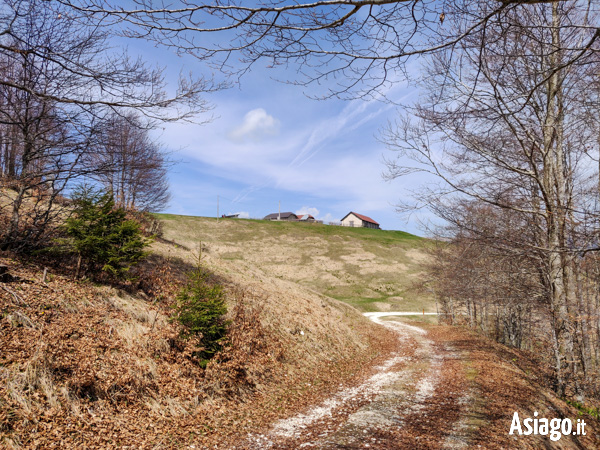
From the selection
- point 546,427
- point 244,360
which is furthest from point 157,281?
point 546,427

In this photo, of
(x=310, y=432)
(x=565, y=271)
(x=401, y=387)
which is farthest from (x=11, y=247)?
(x=565, y=271)

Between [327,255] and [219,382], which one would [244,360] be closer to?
[219,382]

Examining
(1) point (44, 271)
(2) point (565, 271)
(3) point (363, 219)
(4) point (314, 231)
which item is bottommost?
(1) point (44, 271)

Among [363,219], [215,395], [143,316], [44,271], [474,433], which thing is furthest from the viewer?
[363,219]

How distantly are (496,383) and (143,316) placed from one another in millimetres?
10276

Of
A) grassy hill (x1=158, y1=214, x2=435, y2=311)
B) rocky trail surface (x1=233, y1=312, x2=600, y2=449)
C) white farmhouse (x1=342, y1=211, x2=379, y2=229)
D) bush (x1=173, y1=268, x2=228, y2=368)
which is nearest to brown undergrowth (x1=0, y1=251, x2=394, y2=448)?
bush (x1=173, y1=268, x2=228, y2=368)

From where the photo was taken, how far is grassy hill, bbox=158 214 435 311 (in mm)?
42656

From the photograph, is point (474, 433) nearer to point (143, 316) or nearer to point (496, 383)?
point (496, 383)

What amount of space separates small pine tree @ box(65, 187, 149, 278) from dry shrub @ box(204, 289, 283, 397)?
353cm

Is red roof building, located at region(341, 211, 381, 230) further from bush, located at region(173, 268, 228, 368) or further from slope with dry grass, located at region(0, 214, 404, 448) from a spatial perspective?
bush, located at region(173, 268, 228, 368)

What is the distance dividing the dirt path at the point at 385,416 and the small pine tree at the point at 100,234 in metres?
6.04

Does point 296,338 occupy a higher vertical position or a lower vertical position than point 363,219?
lower

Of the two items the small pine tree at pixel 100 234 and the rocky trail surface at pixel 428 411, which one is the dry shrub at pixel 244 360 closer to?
the rocky trail surface at pixel 428 411

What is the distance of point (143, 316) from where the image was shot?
8.77 metres
